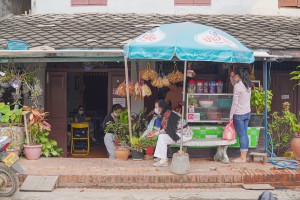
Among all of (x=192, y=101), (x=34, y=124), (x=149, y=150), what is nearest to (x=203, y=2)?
(x=192, y=101)

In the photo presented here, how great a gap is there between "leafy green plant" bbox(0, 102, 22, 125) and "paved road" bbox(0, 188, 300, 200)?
2341 mm

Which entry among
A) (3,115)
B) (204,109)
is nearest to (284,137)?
(204,109)

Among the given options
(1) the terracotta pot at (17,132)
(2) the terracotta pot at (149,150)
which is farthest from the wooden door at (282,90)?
(1) the terracotta pot at (17,132)

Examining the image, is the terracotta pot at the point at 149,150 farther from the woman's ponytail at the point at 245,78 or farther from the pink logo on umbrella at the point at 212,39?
the pink logo on umbrella at the point at 212,39

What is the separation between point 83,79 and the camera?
1560 cm

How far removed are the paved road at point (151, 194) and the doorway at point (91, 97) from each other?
581 cm

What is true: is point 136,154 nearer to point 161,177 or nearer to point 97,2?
point 161,177

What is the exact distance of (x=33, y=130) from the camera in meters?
9.18

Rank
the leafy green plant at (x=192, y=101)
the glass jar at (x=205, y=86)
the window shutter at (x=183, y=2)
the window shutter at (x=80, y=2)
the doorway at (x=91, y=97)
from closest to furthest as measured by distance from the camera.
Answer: the leafy green plant at (x=192, y=101)
the glass jar at (x=205, y=86)
the window shutter at (x=183, y=2)
the window shutter at (x=80, y=2)
the doorway at (x=91, y=97)

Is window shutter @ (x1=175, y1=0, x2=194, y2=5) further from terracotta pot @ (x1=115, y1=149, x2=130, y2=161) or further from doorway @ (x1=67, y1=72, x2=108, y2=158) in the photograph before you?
terracotta pot @ (x1=115, y1=149, x2=130, y2=161)

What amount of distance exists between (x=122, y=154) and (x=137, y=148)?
0.37 meters

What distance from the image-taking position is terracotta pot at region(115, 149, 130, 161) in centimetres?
909

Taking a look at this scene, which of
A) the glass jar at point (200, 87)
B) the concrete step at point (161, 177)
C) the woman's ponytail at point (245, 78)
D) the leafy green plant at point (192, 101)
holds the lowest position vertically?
the concrete step at point (161, 177)

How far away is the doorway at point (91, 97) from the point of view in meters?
14.3
